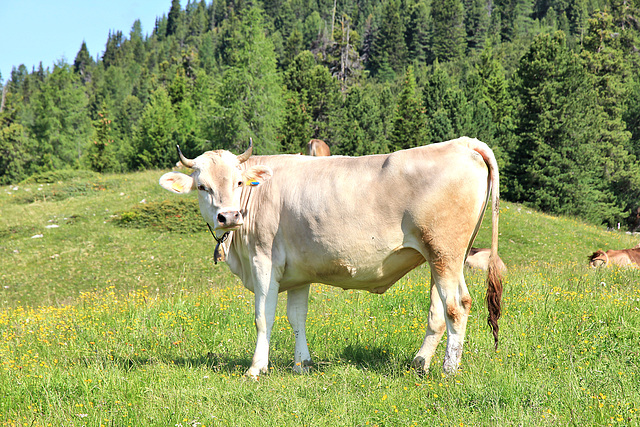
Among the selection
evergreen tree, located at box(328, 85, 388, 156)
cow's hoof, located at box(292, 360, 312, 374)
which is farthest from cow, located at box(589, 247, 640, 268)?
evergreen tree, located at box(328, 85, 388, 156)

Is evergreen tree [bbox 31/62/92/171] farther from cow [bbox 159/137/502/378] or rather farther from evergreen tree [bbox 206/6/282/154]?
cow [bbox 159/137/502/378]

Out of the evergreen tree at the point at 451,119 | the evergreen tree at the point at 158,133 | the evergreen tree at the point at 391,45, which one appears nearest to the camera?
the evergreen tree at the point at 451,119

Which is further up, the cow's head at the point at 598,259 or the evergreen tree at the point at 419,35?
the evergreen tree at the point at 419,35

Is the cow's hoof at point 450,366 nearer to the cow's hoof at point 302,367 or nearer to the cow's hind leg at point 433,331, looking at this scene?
the cow's hind leg at point 433,331

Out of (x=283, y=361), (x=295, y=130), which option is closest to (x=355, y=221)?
(x=283, y=361)

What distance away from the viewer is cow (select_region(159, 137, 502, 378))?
5.25m

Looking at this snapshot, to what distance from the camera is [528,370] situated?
5.12m

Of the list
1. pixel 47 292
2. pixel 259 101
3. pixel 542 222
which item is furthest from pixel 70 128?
pixel 542 222

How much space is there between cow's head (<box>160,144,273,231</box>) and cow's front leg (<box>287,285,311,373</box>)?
1246 mm

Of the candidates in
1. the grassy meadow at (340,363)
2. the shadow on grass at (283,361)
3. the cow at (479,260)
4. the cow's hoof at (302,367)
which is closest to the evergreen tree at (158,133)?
the cow at (479,260)

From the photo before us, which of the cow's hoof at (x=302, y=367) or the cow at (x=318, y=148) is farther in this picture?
the cow at (x=318, y=148)

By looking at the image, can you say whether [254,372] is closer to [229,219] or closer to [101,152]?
[229,219]

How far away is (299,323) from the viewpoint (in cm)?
617

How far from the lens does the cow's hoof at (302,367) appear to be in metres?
5.82
